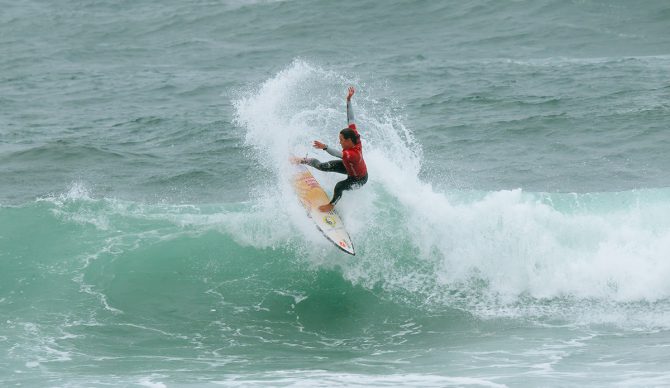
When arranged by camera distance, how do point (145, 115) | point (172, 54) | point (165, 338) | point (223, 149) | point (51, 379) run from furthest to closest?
1. point (172, 54)
2. point (145, 115)
3. point (223, 149)
4. point (165, 338)
5. point (51, 379)

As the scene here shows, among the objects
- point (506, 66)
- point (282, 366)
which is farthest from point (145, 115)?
point (282, 366)

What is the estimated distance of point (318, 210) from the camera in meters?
12.9

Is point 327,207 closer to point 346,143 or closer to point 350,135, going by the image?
point 346,143

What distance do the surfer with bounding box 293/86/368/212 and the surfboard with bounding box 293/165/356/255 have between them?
156mm

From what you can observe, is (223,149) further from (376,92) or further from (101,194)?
(376,92)

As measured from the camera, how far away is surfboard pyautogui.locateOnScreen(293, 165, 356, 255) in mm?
12227

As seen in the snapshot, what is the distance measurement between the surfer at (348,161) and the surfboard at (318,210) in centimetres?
16

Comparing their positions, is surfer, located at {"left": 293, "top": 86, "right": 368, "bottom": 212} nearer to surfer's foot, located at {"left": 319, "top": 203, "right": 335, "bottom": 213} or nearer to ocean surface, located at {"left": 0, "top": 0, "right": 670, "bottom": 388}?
surfer's foot, located at {"left": 319, "top": 203, "right": 335, "bottom": 213}

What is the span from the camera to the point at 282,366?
34.6 feet

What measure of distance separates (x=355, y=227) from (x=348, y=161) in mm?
1475

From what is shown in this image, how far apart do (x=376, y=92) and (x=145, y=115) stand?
5531 millimetres

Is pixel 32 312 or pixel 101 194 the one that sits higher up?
pixel 101 194

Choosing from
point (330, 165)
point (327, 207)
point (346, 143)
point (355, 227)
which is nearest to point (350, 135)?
point (346, 143)

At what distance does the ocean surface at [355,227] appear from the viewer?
10.8 metres
